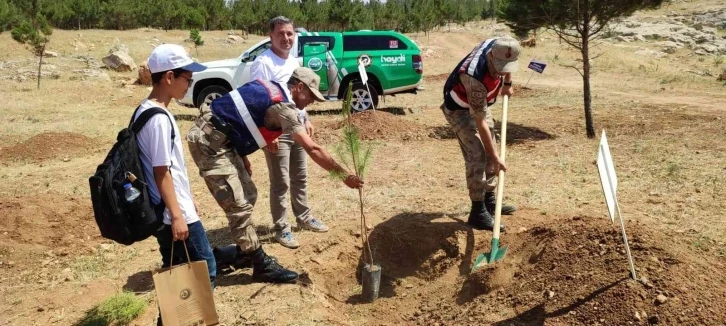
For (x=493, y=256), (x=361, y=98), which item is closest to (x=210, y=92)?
(x=361, y=98)

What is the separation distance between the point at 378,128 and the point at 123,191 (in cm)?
703

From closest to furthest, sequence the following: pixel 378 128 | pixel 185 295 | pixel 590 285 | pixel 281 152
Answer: pixel 185 295, pixel 590 285, pixel 281 152, pixel 378 128

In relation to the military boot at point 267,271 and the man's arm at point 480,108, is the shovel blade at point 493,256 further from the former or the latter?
the military boot at point 267,271

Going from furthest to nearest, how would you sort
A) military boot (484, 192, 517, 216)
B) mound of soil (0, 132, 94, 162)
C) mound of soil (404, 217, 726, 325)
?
mound of soil (0, 132, 94, 162)
military boot (484, 192, 517, 216)
mound of soil (404, 217, 726, 325)

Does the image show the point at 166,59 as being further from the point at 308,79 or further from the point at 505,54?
the point at 505,54

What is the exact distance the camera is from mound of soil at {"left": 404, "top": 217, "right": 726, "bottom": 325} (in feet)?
9.24

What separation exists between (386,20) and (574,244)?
48.4 meters

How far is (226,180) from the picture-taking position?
340 cm

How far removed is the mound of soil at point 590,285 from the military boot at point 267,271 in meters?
0.95

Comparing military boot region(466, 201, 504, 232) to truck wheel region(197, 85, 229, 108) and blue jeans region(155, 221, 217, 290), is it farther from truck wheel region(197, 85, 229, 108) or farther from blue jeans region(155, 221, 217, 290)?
truck wheel region(197, 85, 229, 108)

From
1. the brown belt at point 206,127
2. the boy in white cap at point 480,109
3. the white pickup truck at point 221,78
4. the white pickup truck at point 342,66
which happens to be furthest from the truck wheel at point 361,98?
the brown belt at point 206,127

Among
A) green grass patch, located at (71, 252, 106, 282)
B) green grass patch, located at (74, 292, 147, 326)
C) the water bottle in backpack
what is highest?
the water bottle in backpack

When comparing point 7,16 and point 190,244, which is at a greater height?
point 7,16

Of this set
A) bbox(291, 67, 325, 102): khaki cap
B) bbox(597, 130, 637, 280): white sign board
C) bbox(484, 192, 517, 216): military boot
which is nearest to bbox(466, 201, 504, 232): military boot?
bbox(484, 192, 517, 216): military boot
